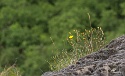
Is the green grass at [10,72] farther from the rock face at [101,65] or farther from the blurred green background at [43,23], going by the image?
the blurred green background at [43,23]

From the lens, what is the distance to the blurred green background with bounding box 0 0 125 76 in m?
18.2

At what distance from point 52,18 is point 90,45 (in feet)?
50.0

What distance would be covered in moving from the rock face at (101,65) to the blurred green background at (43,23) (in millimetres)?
12672

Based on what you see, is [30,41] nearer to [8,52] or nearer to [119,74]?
[8,52]

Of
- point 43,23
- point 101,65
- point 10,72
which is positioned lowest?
point 101,65

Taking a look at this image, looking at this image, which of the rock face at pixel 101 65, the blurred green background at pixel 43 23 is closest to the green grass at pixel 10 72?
the rock face at pixel 101 65

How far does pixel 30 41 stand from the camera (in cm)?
1997

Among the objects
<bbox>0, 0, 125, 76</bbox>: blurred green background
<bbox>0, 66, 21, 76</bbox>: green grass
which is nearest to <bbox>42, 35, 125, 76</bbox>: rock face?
<bbox>0, 66, 21, 76</bbox>: green grass

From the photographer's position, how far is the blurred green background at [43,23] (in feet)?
59.7

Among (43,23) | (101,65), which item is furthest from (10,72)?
(43,23)

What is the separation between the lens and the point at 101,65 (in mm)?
3803

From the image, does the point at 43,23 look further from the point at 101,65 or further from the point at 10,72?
the point at 101,65

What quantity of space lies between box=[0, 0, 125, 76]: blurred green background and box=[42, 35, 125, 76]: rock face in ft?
41.6

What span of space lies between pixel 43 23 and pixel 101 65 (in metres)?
17.3
